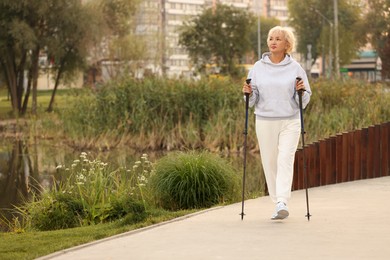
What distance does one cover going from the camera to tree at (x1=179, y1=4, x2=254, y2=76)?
78500 millimetres

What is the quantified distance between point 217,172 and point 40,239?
153 inches

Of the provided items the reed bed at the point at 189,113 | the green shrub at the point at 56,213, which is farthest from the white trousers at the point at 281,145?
the reed bed at the point at 189,113

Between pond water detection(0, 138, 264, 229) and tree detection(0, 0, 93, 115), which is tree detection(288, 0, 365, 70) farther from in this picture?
pond water detection(0, 138, 264, 229)

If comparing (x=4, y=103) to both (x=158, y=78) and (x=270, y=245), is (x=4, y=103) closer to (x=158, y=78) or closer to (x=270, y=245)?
(x=158, y=78)

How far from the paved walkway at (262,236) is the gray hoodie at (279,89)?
108 centimetres

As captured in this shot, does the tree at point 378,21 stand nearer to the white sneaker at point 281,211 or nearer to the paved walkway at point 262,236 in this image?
the paved walkway at point 262,236

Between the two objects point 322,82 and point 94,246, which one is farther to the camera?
point 322,82

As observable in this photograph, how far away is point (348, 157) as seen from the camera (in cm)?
1557

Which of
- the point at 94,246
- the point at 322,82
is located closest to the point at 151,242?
the point at 94,246

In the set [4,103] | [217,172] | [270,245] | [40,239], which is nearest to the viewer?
[270,245]

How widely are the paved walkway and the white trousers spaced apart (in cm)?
35

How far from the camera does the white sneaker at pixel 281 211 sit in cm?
1084

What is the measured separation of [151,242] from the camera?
983 cm

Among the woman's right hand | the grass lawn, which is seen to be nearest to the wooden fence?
the grass lawn
